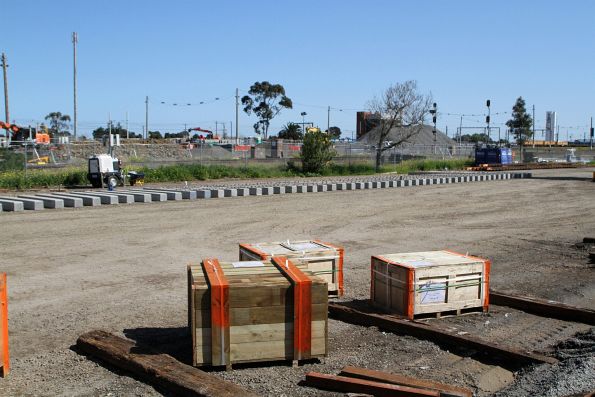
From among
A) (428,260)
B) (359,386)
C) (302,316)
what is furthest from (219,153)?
(359,386)

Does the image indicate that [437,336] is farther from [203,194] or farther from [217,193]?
[217,193]

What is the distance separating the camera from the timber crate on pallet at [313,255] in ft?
24.9

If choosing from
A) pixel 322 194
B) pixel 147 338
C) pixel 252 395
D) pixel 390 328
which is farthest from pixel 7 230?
pixel 322 194

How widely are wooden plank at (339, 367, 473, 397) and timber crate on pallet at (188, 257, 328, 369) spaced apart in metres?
0.48

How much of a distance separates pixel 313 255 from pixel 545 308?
276 cm

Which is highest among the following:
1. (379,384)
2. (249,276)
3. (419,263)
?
(249,276)

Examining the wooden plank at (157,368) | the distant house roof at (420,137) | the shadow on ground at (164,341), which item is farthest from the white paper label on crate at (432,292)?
the distant house roof at (420,137)

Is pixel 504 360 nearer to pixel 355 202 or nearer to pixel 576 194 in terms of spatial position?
pixel 355 202

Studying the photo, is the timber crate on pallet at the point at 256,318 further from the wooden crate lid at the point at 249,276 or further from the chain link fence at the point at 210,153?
the chain link fence at the point at 210,153

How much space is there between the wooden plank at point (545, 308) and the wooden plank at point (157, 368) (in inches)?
169

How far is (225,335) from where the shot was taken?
536 cm

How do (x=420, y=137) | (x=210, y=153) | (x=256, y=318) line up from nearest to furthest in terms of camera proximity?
(x=256, y=318), (x=210, y=153), (x=420, y=137)

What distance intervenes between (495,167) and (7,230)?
4203cm

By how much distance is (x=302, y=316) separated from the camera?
550 centimetres
